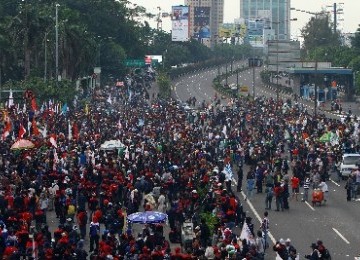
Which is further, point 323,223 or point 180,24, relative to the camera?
point 180,24

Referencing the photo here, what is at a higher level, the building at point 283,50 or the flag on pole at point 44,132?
the building at point 283,50

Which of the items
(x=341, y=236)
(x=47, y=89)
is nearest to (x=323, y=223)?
(x=341, y=236)

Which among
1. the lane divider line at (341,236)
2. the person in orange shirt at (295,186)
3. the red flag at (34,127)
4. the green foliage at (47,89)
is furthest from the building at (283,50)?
the lane divider line at (341,236)

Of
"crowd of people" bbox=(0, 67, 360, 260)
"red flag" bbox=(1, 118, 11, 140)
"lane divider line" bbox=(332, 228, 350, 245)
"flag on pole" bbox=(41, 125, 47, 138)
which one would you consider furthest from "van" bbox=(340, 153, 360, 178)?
"red flag" bbox=(1, 118, 11, 140)

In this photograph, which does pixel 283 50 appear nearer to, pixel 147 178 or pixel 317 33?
pixel 147 178

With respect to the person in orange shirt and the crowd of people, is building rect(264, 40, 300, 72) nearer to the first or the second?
the crowd of people

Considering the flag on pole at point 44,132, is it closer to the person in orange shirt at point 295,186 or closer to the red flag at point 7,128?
the red flag at point 7,128
